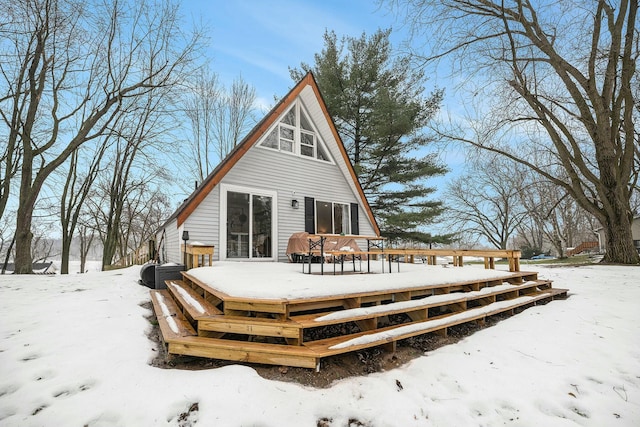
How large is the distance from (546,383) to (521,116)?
9.93 metres

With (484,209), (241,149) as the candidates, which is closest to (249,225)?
(241,149)

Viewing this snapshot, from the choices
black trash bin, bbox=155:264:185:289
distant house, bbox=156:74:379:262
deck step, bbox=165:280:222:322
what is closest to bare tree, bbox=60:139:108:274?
distant house, bbox=156:74:379:262

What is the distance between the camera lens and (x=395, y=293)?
3.51 metres

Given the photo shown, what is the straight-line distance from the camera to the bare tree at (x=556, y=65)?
27.5 ft

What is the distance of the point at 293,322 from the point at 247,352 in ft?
1.47

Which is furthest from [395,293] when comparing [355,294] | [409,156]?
[409,156]

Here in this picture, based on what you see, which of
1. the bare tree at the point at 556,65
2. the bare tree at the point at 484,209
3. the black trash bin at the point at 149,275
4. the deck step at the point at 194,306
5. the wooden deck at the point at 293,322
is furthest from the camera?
the bare tree at the point at 484,209

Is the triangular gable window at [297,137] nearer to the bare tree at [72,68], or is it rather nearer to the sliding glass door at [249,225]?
the sliding glass door at [249,225]

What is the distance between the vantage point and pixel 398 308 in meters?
3.22

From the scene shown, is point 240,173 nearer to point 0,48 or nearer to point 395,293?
point 395,293

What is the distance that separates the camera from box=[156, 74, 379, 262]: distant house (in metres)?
6.86

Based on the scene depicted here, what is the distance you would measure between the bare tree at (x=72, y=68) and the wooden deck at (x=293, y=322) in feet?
29.0

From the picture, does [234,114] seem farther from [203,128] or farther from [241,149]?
[241,149]

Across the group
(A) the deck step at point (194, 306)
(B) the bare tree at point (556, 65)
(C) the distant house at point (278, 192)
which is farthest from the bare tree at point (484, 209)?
(A) the deck step at point (194, 306)
